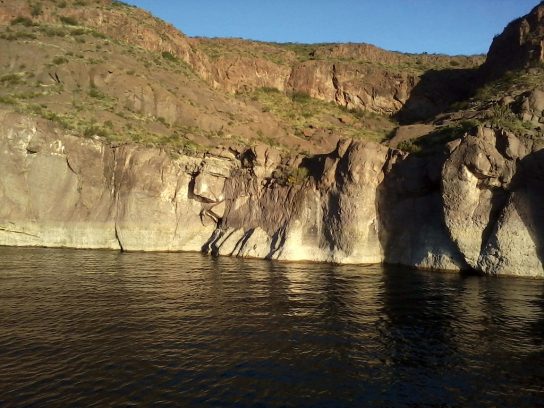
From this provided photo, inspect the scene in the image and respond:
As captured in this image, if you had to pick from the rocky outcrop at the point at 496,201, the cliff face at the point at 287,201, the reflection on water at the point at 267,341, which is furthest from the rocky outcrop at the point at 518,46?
the reflection on water at the point at 267,341

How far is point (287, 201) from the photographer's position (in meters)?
29.5

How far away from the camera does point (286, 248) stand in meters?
27.4

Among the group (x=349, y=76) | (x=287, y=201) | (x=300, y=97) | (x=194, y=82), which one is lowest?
(x=287, y=201)

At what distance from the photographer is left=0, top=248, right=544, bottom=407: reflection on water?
29.3 feet

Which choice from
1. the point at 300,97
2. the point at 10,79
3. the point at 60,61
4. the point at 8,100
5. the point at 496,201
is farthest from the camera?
the point at 300,97

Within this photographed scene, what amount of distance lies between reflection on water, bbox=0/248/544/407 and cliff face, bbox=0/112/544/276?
3.82m

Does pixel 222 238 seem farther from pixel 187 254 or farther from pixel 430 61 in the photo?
pixel 430 61

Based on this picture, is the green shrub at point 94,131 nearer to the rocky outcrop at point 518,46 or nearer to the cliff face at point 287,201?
the cliff face at point 287,201

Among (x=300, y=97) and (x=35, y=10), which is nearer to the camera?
(x=35, y=10)

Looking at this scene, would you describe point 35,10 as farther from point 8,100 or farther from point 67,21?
point 8,100

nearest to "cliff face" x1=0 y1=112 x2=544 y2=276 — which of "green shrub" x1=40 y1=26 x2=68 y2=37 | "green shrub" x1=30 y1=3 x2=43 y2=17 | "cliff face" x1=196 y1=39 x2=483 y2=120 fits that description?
"green shrub" x1=40 y1=26 x2=68 y2=37

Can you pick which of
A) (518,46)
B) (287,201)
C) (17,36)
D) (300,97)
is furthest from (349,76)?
(17,36)

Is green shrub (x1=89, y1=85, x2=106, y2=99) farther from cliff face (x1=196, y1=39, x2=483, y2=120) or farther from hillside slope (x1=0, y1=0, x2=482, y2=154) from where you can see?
cliff face (x1=196, y1=39, x2=483, y2=120)

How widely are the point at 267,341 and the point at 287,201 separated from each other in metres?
18.0
